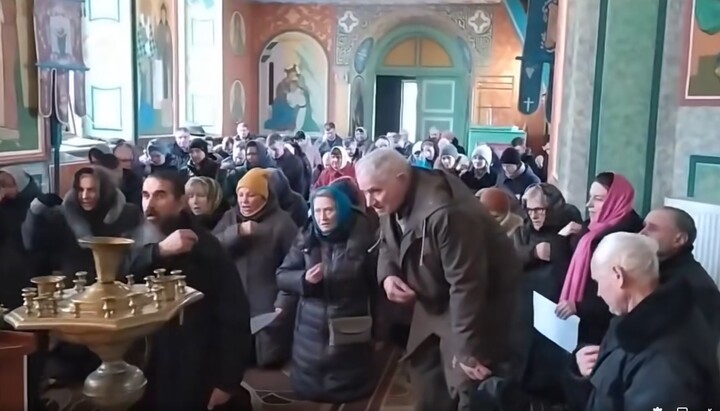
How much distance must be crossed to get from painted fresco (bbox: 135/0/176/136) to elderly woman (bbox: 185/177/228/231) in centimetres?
661

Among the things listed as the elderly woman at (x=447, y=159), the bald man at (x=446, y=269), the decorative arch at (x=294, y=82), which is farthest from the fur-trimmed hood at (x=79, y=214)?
the decorative arch at (x=294, y=82)

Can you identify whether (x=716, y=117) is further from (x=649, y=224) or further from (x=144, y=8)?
(x=144, y=8)

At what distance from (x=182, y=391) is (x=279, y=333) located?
4.46 feet

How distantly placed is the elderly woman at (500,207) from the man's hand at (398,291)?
1320 mm

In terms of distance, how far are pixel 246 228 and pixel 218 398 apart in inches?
43.4

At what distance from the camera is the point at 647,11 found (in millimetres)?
4977

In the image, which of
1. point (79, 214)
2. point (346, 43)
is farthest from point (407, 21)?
point (79, 214)

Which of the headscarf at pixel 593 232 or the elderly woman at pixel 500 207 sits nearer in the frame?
the headscarf at pixel 593 232

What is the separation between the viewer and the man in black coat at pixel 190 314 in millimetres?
3250

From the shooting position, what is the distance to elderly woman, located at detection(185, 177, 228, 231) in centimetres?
455

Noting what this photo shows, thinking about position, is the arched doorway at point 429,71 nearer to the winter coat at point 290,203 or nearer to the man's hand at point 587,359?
the winter coat at point 290,203

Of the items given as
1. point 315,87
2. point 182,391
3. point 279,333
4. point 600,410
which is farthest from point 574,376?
point 315,87

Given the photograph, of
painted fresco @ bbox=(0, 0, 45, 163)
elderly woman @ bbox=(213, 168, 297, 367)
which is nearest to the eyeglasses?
elderly woman @ bbox=(213, 168, 297, 367)

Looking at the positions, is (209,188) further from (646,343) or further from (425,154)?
(425,154)
